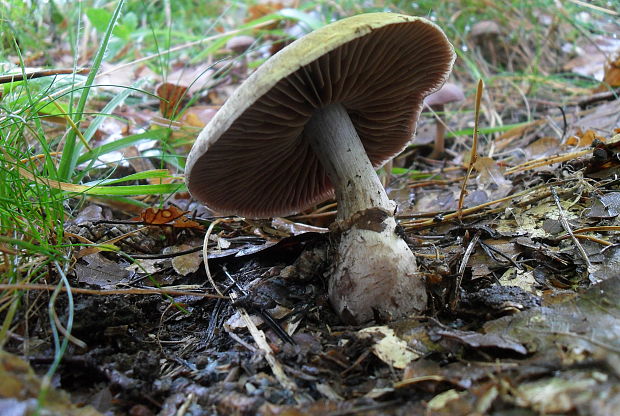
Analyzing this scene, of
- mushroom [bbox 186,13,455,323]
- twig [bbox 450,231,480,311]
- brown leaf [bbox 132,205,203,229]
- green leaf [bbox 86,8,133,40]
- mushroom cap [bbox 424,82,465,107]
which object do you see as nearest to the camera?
mushroom [bbox 186,13,455,323]

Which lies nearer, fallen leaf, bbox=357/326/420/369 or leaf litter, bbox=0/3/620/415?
leaf litter, bbox=0/3/620/415

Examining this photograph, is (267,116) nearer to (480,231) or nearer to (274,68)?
(274,68)

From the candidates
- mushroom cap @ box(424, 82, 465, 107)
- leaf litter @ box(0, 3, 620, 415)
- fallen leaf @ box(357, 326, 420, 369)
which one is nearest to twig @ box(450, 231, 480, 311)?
leaf litter @ box(0, 3, 620, 415)

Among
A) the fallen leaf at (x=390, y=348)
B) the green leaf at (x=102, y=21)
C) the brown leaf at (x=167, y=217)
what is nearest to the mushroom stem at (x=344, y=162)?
the fallen leaf at (x=390, y=348)

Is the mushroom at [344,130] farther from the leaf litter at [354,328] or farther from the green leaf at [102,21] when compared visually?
the green leaf at [102,21]

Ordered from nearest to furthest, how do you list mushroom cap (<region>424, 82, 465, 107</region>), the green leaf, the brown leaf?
1. the brown leaf
2. mushroom cap (<region>424, 82, 465, 107</region>)
3. the green leaf

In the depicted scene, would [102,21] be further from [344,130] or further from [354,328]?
[354,328]

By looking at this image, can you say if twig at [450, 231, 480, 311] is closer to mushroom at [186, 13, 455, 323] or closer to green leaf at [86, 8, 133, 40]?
mushroom at [186, 13, 455, 323]

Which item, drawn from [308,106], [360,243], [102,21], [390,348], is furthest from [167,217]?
[102,21]
